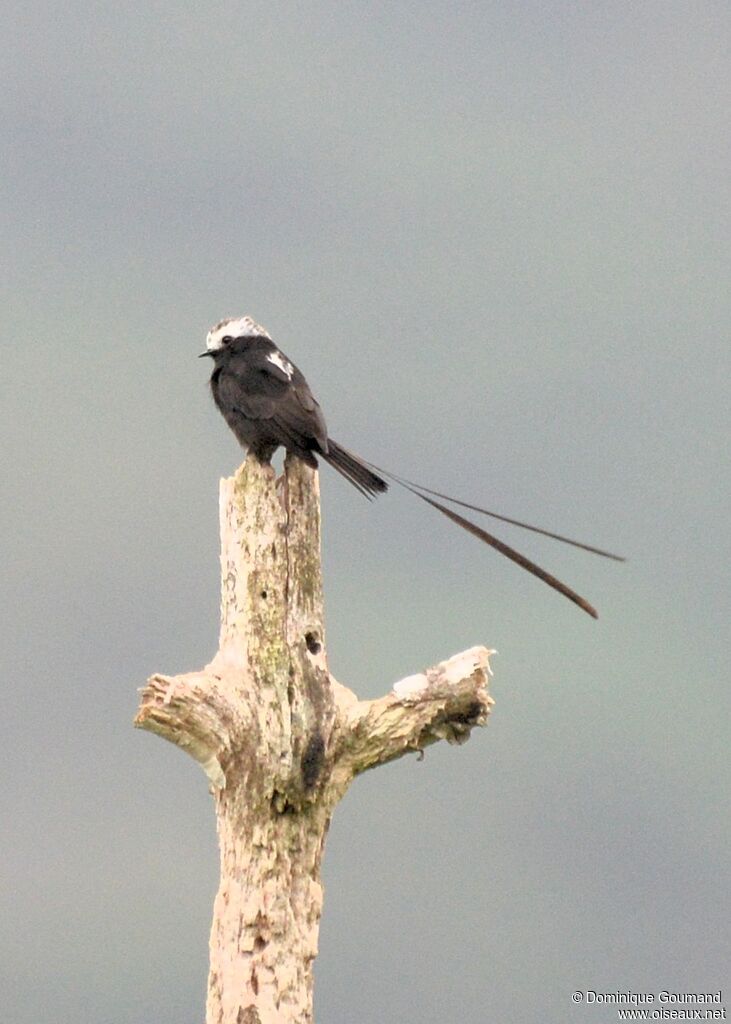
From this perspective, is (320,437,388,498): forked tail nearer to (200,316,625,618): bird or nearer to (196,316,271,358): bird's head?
(200,316,625,618): bird

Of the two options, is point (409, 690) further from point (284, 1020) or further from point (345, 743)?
point (284, 1020)

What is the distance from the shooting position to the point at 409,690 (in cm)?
619

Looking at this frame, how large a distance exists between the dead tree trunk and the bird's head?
1557mm

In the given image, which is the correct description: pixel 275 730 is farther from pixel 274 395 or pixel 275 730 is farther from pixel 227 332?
pixel 227 332

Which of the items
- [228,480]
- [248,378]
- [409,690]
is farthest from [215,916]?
[248,378]

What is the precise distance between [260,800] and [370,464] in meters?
1.59

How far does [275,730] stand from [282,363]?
1982mm

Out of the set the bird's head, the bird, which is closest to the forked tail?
the bird

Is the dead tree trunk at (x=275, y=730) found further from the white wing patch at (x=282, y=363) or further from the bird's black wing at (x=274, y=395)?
the white wing patch at (x=282, y=363)

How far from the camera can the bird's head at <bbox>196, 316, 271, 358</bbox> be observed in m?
7.78

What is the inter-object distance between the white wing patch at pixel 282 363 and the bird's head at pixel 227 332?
0.49 m

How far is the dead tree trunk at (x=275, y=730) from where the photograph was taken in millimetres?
5934

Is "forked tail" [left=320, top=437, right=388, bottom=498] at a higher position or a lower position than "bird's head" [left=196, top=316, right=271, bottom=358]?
lower

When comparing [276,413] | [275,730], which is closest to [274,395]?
[276,413]
